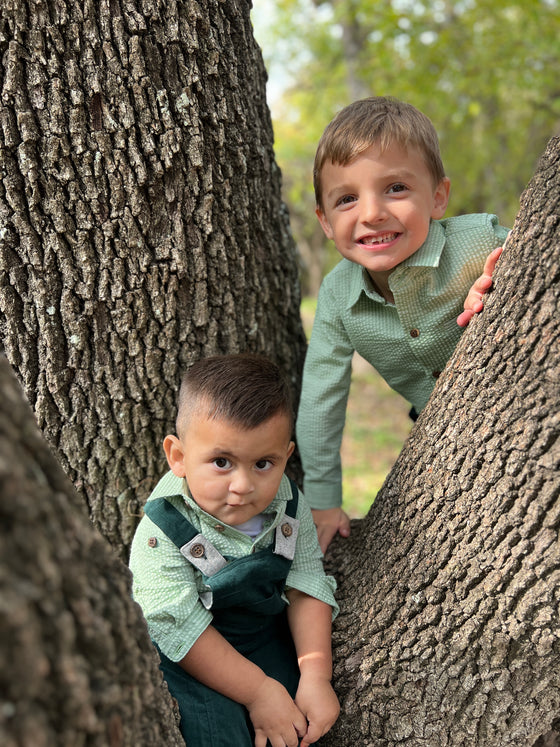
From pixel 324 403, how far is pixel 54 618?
159 cm

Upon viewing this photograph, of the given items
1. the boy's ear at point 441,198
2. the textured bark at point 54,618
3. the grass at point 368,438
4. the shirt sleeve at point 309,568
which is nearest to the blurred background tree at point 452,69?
the grass at point 368,438

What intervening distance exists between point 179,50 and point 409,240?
0.92 meters

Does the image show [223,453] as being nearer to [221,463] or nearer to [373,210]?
[221,463]

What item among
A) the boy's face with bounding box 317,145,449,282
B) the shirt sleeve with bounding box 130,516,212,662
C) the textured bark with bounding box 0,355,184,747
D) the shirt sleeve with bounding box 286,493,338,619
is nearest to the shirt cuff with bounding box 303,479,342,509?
the shirt sleeve with bounding box 286,493,338,619

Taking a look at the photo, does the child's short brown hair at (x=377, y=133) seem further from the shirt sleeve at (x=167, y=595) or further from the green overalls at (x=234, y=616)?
the shirt sleeve at (x=167, y=595)

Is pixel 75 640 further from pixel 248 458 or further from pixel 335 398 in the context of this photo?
pixel 335 398

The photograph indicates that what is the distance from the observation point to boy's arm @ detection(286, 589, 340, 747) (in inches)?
69.2

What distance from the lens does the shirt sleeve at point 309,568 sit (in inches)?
76.5

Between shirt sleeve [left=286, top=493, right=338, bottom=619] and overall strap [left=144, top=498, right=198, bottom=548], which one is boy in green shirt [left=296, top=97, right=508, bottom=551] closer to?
shirt sleeve [left=286, top=493, right=338, bottom=619]

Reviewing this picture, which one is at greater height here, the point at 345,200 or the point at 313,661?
the point at 345,200

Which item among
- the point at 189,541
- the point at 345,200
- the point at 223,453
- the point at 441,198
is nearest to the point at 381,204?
the point at 345,200

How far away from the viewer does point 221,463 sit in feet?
6.04

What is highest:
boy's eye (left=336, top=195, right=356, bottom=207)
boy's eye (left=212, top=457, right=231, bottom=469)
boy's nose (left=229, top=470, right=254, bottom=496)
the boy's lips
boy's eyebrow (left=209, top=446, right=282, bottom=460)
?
boy's eye (left=336, top=195, right=356, bottom=207)

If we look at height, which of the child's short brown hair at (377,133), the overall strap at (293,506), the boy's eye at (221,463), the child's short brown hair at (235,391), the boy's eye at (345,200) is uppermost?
the child's short brown hair at (377,133)
